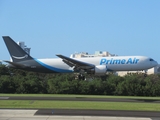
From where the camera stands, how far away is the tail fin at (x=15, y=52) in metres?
50.1

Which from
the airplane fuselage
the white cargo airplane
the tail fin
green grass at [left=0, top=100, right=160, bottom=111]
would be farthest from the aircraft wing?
green grass at [left=0, top=100, right=160, bottom=111]

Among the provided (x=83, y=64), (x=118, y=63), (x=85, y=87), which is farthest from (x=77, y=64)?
(x=85, y=87)

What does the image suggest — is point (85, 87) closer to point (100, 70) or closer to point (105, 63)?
point (105, 63)

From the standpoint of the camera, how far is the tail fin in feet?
164

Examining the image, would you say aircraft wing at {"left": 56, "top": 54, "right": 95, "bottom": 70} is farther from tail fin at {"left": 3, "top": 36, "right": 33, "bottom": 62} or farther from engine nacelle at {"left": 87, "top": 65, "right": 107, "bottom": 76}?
tail fin at {"left": 3, "top": 36, "right": 33, "bottom": 62}

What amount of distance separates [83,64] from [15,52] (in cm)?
1300

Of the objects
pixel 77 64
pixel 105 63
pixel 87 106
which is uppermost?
pixel 105 63

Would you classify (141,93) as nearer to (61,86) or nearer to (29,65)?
(61,86)

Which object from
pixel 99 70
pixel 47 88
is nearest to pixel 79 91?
pixel 47 88

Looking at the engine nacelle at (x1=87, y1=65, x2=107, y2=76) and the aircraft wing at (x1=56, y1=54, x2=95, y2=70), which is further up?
the aircraft wing at (x1=56, y1=54, x2=95, y2=70)

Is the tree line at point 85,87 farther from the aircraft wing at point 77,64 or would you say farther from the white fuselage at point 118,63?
the aircraft wing at point 77,64

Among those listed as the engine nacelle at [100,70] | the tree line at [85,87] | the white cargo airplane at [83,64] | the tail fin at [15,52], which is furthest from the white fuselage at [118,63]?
the tree line at [85,87]

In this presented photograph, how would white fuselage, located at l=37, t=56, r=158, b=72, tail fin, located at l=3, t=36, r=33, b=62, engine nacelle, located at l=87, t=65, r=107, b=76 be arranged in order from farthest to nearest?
tail fin, located at l=3, t=36, r=33, b=62 < white fuselage, located at l=37, t=56, r=158, b=72 < engine nacelle, located at l=87, t=65, r=107, b=76

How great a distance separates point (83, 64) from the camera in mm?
45125
